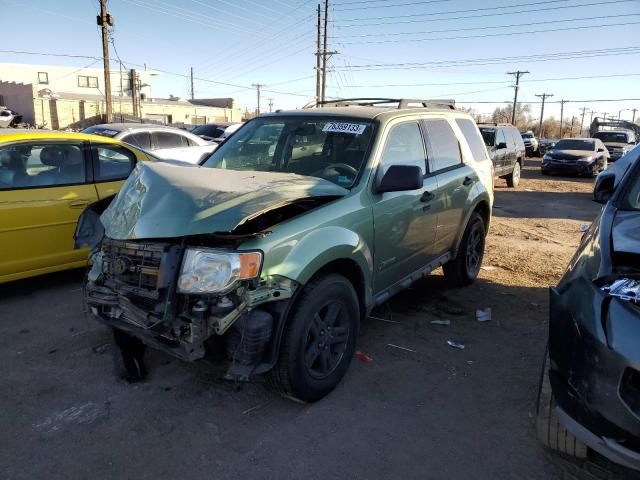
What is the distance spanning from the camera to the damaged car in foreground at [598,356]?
6.49 ft

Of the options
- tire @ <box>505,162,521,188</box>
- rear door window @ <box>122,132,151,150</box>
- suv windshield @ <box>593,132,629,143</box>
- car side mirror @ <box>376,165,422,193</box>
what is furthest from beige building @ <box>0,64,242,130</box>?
car side mirror @ <box>376,165,422,193</box>

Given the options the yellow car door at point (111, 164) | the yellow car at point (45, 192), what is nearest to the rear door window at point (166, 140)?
the yellow car door at point (111, 164)

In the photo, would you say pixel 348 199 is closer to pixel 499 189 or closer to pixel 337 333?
pixel 337 333

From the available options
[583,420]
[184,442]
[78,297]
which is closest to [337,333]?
[184,442]

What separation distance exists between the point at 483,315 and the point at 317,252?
252 centimetres

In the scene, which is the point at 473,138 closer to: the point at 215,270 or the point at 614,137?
the point at 215,270

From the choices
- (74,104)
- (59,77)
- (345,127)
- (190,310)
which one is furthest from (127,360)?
(59,77)

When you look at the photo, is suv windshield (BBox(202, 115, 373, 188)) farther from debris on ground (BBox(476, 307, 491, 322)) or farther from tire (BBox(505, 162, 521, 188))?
tire (BBox(505, 162, 521, 188))

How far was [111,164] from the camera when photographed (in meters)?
5.57

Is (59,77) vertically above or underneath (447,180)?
above

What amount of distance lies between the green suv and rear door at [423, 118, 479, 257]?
0.12 feet

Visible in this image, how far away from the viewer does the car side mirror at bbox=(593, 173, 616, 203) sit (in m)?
3.74

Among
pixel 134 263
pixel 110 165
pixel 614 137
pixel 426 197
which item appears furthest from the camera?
A: pixel 614 137

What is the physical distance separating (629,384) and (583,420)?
0.27 metres
